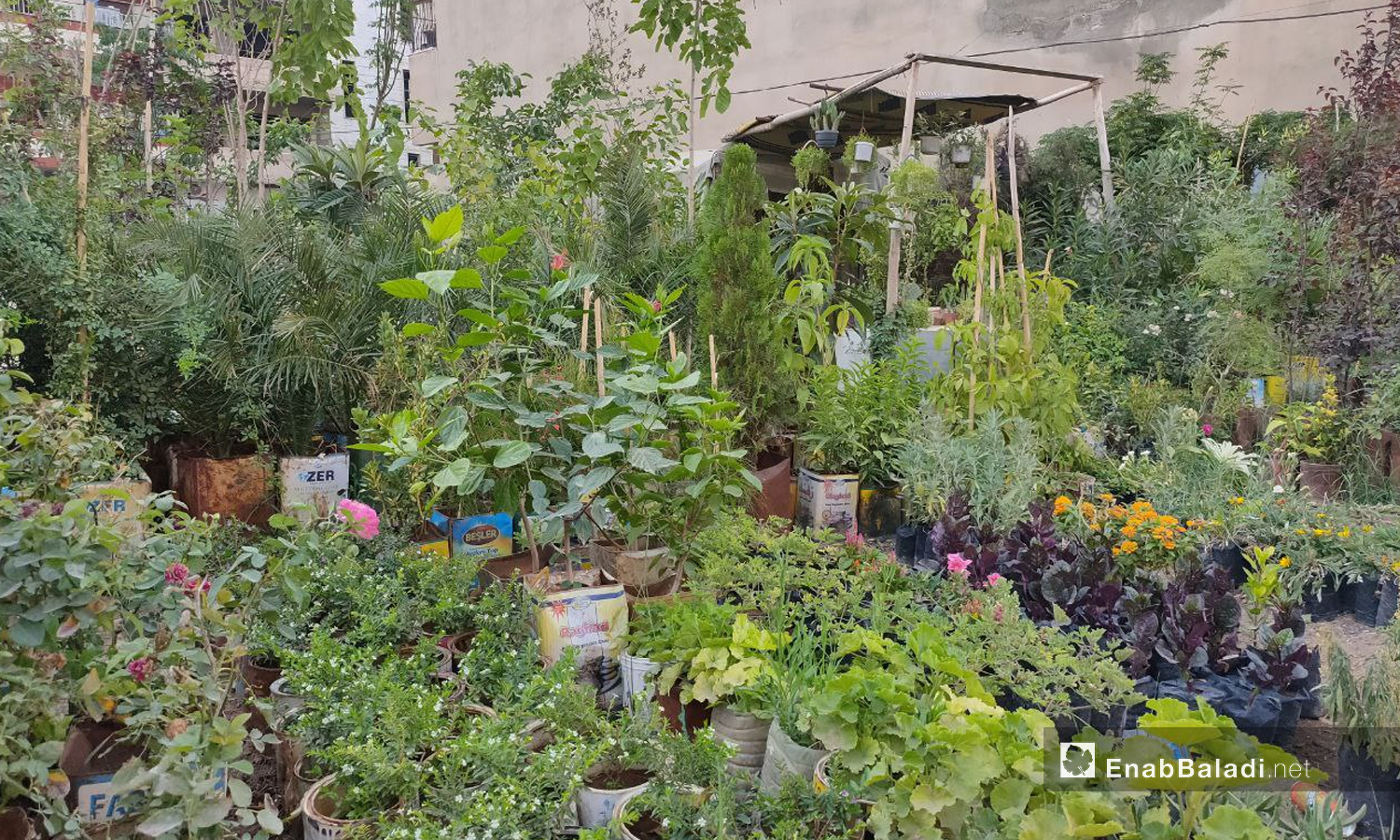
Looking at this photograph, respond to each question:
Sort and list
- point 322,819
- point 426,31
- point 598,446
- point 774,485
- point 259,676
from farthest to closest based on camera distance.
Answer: point 426,31 < point 774,485 < point 259,676 < point 598,446 < point 322,819

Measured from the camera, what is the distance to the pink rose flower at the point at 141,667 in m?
1.84

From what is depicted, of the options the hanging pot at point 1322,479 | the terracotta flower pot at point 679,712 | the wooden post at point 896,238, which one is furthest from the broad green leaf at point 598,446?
the hanging pot at point 1322,479

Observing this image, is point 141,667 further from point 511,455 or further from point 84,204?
point 84,204

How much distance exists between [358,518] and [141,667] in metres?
1.08

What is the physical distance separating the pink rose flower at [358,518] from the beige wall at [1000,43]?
5.98 metres

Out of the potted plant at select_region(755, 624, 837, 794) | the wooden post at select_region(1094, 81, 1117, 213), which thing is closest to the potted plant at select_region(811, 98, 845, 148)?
the wooden post at select_region(1094, 81, 1117, 213)

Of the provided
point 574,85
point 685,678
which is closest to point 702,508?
point 685,678

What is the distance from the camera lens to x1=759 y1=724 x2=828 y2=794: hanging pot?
2.17 meters

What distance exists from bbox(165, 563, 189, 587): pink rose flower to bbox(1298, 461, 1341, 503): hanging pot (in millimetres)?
5368

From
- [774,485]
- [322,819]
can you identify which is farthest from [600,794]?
[774,485]

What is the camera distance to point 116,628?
6.96ft

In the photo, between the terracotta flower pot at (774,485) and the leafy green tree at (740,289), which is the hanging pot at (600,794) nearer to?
the terracotta flower pot at (774,485)

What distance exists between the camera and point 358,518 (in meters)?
2.92

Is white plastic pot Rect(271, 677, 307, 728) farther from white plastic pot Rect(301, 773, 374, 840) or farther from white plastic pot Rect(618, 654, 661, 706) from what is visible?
white plastic pot Rect(618, 654, 661, 706)
